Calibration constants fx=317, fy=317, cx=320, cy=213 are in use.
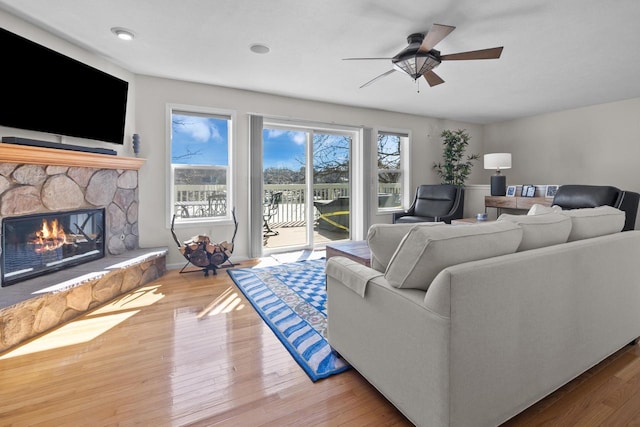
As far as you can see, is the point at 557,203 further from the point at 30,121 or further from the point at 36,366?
the point at 30,121

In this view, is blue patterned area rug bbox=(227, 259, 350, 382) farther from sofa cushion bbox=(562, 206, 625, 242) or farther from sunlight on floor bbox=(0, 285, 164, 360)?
sofa cushion bbox=(562, 206, 625, 242)

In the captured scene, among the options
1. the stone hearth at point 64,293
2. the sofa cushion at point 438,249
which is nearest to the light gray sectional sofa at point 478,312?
the sofa cushion at point 438,249

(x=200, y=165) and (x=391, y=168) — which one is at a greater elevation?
(x=391, y=168)

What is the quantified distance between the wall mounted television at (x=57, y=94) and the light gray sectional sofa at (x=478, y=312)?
283cm

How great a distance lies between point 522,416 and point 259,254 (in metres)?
3.60

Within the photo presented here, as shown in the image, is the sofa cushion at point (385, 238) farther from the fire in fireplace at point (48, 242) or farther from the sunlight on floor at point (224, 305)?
the fire in fireplace at point (48, 242)

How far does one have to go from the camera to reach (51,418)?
1.42m

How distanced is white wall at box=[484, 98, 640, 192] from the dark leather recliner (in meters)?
1.69

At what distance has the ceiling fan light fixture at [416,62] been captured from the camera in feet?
8.92

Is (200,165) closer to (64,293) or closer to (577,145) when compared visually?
(64,293)

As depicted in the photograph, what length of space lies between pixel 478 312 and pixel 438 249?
0.26 meters

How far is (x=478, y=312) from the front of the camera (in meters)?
1.16

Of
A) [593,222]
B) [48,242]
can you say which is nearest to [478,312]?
[593,222]

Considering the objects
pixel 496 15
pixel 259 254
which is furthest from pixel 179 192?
→ pixel 496 15
